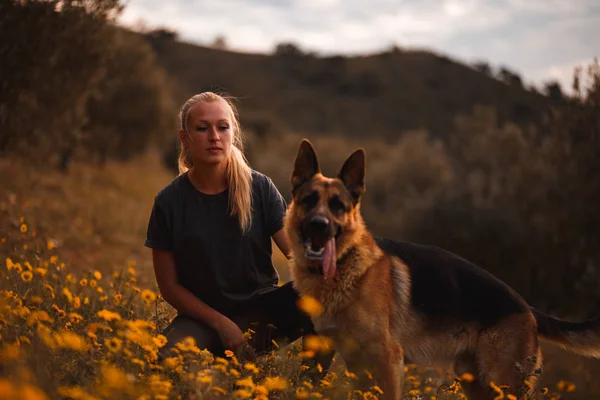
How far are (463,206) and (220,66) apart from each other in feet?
196

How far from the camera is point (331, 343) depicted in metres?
3.87

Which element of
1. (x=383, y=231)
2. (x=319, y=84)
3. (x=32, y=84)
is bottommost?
(x=383, y=231)

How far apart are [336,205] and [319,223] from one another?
27 cm

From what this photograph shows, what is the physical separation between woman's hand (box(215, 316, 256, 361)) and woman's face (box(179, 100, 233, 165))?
120cm

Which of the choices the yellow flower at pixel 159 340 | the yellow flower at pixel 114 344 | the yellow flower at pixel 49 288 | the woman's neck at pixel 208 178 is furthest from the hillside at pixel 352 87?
the yellow flower at pixel 114 344

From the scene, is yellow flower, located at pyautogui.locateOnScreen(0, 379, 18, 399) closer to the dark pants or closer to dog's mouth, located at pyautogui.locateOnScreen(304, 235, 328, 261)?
the dark pants

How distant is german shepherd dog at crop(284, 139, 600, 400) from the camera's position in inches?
153

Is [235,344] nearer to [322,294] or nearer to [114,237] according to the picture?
[322,294]

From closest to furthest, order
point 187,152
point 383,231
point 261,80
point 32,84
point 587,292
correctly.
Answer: point 187,152 → point 32,84 → point 587,292 → point 383,231 → point 261,80

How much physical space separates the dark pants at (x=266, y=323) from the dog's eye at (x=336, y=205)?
2.55 ft

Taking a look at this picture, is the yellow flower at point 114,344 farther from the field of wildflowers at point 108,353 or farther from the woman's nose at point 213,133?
the woman's nose at point 213,133

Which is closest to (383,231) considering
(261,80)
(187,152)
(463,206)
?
(463,206)

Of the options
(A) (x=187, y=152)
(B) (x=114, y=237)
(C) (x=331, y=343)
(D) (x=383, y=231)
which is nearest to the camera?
(C) (x=331, y=343)

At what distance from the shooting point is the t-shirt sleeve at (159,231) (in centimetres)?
417
